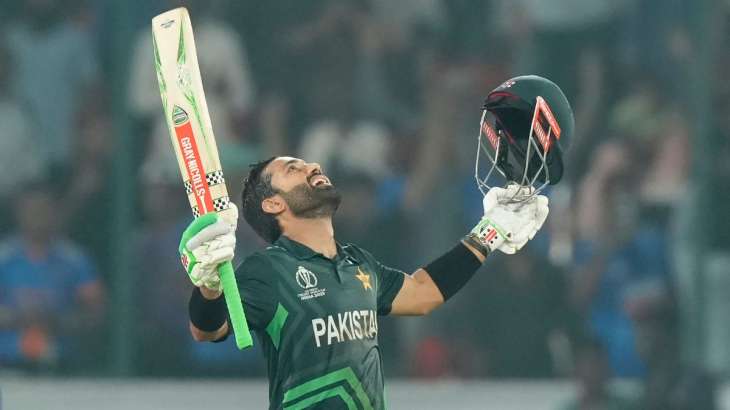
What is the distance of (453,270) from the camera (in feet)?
16.0

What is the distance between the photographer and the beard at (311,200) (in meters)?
4.60

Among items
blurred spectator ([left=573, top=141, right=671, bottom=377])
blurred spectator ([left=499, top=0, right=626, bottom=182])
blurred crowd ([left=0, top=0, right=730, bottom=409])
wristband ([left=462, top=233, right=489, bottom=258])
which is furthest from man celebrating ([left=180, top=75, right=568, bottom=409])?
blurred spectator ([left=499, top=0, right=626, bottom=182])

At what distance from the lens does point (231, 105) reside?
8.20 metres

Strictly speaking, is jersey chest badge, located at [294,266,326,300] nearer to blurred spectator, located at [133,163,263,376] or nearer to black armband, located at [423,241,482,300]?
black armband, located at [423,241,482,300]

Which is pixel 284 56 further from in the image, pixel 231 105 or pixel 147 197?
pixel 147 197

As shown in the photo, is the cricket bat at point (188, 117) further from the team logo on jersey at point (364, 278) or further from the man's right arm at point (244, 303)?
the team logo on jersey at point (364, 278)

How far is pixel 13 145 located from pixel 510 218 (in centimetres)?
398

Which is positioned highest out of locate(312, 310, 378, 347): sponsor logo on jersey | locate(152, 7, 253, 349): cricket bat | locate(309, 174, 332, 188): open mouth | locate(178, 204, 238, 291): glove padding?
locate(152, 7, 253, 349): cricket bat

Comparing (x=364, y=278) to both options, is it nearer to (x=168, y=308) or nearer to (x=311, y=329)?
(x=311, y=329)

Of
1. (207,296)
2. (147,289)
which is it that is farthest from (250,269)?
(147,289)

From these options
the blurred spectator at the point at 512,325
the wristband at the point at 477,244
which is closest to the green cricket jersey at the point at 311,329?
the wristband at the point at 477,244

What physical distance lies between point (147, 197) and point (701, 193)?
2.89 m

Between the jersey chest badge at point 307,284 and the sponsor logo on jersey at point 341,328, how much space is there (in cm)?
8

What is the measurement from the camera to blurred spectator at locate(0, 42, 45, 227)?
26.5ft
